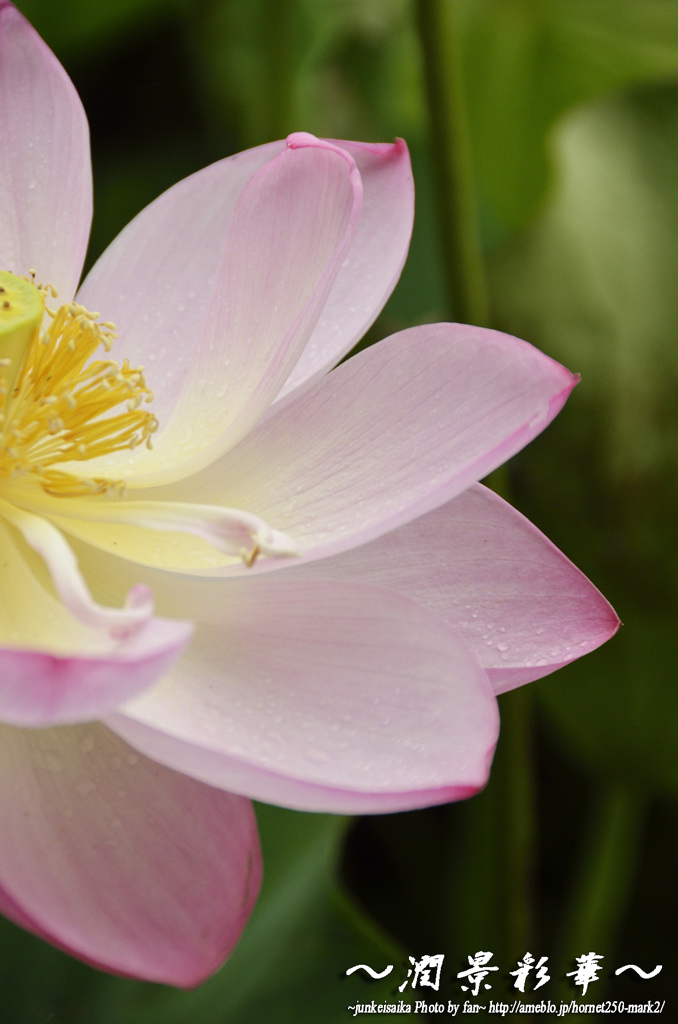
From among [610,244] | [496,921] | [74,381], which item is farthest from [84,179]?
[496,921]

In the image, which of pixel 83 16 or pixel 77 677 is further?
pixel 83 16

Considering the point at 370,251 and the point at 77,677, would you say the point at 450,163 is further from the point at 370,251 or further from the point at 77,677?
the point at 77,677

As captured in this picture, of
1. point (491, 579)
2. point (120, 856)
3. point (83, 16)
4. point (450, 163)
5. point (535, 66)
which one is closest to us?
point (120, 856)

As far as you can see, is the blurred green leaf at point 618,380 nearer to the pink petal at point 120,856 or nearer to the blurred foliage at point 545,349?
the blurred foliage at point 545,349

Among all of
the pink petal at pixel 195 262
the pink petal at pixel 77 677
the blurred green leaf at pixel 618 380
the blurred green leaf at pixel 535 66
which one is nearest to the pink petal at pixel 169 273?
the pink petal at pixel 195 262

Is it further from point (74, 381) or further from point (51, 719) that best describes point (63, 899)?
point (74, 381)

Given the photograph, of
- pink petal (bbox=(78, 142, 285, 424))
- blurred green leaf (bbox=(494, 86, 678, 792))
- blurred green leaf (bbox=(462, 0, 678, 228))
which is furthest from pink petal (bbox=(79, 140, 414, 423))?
blurred green leaf (bbox=(462, 0, 678, 228))

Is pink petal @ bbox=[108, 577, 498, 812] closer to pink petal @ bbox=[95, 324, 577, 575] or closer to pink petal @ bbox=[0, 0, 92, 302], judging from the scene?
pink petal @ bbox=[95, 324, 577, 575]

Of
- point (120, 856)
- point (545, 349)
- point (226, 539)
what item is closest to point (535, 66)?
point (545, 349)
